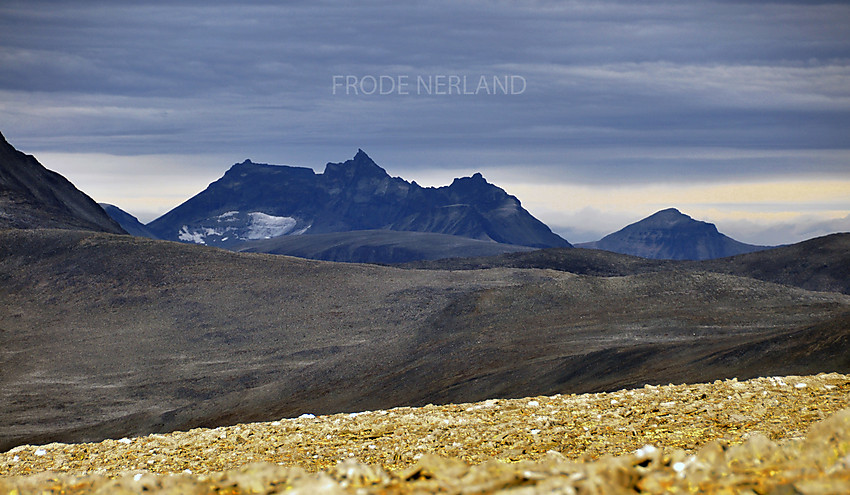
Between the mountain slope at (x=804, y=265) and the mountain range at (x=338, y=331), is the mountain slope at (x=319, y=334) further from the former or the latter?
the mountain slope at (x=804, y=265)

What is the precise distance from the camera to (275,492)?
5555mm

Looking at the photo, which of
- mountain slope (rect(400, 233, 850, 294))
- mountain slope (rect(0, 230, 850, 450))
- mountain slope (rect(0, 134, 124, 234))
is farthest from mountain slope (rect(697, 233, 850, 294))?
mountain slope (rect(0, 134, 124, 234))

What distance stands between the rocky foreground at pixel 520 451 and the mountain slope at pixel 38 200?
108621mm

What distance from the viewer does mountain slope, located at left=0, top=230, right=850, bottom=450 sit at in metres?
35.1

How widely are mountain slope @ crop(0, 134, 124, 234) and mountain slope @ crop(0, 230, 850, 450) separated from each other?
25.8 metres

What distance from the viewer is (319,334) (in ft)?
208

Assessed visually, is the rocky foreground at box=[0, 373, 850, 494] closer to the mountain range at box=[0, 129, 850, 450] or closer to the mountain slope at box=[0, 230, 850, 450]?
the mountain range at box=[0, 129, 850, 450]

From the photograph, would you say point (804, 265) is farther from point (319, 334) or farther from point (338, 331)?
point (319, 334)

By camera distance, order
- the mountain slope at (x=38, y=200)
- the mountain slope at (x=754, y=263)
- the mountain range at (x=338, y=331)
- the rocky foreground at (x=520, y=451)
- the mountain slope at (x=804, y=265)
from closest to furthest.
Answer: the rocky foreground at (x=520, y=451) < the mountain range at (x=338, y=331) < the mountain slope at (x=804, y=265) < the mountain slope at (x=754, y=263) < the mountain slope at (x=38, y=200)

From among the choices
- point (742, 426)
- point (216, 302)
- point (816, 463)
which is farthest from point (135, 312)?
point (816, 463)

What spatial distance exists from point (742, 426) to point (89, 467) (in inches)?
398

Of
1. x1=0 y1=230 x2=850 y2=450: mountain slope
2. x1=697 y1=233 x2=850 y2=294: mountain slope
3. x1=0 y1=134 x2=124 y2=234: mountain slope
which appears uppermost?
x1=0 y1=134 x2=124 y2=234: mountain slope

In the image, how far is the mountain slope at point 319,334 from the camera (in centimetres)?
3512

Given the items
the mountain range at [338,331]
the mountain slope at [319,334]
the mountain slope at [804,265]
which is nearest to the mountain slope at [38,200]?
the mountain range at [338,331]
